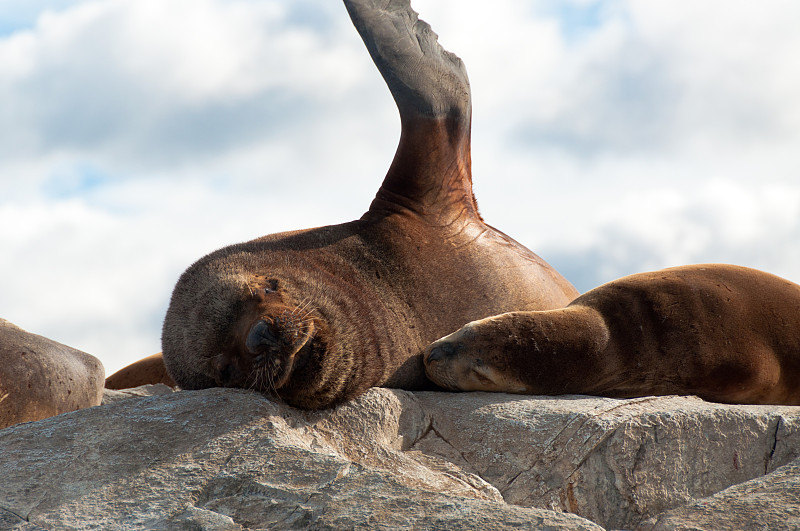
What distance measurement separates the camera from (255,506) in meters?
2.83

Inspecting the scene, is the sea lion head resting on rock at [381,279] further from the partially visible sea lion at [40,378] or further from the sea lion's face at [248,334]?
the partially visible sea lion at [40,378]

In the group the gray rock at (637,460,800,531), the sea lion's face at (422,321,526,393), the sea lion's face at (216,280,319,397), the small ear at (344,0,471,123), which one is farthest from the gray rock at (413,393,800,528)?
the small ear at (344,0,471,123)

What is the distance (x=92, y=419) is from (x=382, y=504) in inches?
65.8

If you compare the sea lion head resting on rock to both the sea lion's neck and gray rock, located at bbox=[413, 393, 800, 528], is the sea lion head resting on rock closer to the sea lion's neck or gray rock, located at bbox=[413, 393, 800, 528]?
the sea lion's neck

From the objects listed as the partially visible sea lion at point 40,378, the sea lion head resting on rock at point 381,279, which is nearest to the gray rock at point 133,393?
the partially visible sea lion at point 40,378

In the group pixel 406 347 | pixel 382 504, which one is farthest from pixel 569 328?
pixel 382 504

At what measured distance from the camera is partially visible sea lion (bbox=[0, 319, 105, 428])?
588 cm

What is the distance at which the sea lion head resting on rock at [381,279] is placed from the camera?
416 centimetres

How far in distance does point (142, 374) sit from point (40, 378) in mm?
2884

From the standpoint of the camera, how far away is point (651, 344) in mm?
5215

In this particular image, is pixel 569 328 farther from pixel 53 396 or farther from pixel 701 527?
pixel 53 396

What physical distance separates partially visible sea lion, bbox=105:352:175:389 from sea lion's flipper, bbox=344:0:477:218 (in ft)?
13.2

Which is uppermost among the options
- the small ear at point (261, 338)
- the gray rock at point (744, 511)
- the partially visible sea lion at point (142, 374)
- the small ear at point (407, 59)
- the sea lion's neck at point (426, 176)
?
the small ear at point (407, 59)

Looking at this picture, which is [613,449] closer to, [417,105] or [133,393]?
[417,105]
